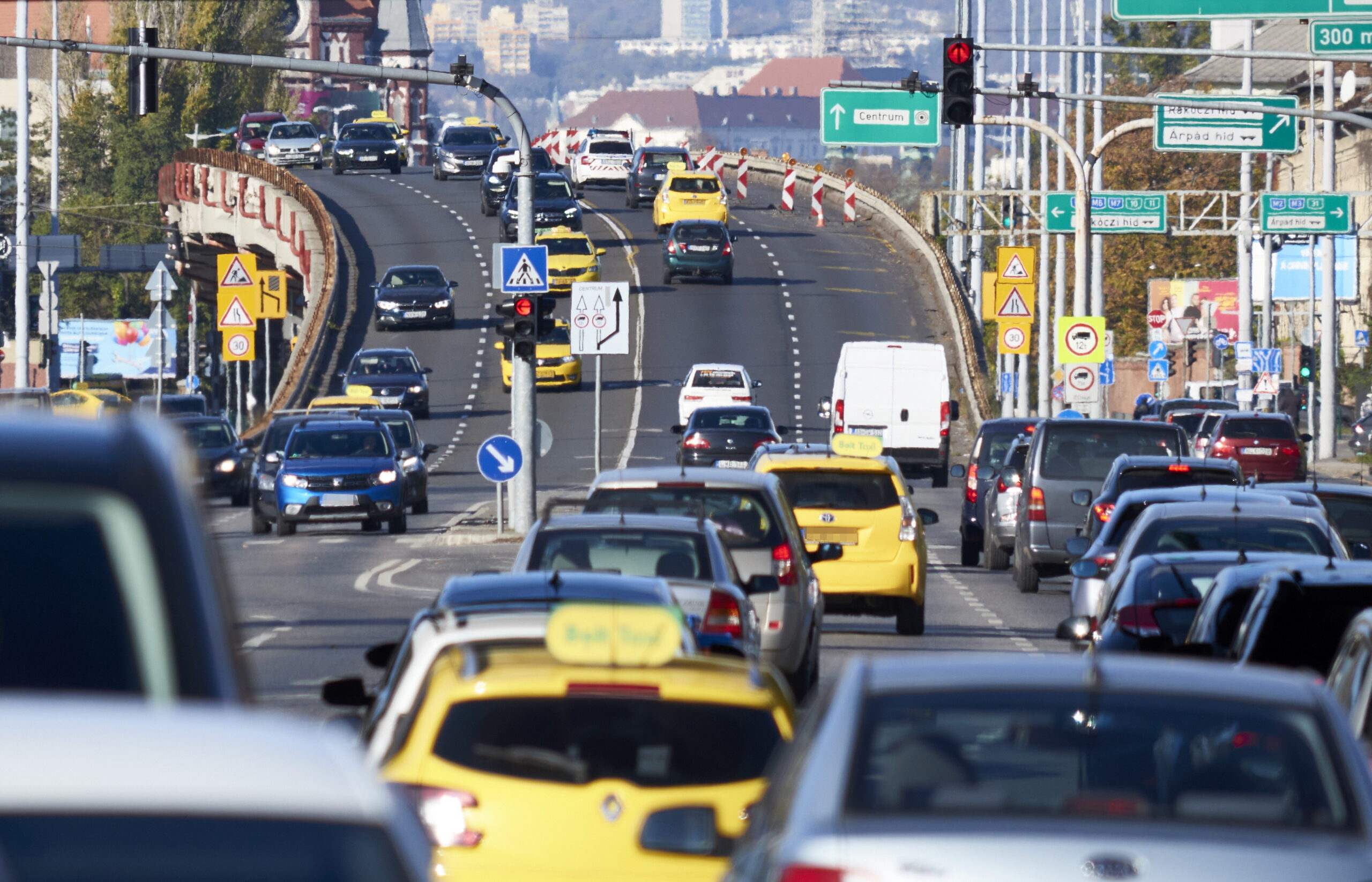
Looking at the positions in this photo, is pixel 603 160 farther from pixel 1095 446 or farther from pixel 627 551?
pixel 627 551

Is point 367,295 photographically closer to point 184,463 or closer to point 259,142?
point 259,142

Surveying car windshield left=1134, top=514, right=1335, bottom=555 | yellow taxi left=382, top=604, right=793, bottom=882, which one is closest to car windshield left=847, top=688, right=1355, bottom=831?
yellow taxi left=382, top=604, right=793, bottom=882

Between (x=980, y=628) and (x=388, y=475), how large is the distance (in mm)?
12782

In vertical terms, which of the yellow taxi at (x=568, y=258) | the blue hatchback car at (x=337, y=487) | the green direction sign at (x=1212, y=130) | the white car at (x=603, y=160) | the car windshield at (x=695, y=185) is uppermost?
the white car at (x=603, y=160)

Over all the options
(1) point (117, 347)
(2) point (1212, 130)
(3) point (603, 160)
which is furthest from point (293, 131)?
(2) point (1212, 130)

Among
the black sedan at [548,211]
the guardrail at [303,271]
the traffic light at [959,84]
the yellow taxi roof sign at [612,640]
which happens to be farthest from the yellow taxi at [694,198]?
the yellow taxi roof sign at [612,640]

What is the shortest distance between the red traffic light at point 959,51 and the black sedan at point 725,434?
10.9 meters

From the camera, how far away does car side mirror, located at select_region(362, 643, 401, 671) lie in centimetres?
972

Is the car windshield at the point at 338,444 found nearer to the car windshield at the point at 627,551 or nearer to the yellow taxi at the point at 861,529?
the yellow taxi at the point at 861,529

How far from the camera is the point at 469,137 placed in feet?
286

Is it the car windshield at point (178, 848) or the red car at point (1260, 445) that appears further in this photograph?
the red car at point (1260, 445)

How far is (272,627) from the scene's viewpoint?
65.0 feet

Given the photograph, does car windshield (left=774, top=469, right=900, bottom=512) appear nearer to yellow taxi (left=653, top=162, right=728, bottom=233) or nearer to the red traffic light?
the red traffic light

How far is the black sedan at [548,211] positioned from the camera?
64.3 metres
